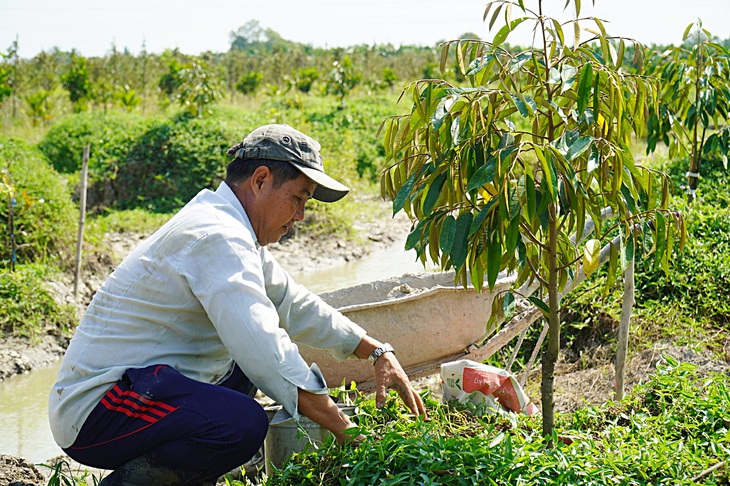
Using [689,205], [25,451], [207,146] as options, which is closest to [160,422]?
[25,451]

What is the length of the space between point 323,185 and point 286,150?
0.16 m

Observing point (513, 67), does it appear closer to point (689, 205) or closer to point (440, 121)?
point (440, 121)

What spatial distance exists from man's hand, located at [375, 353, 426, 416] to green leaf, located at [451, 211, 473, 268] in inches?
20.3

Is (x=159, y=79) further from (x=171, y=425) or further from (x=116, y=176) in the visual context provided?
(x=171, y=425)

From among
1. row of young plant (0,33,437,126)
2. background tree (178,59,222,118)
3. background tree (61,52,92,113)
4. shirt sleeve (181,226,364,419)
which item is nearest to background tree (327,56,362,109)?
row of young plant (0,33,437,126)

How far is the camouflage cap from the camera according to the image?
237 cm

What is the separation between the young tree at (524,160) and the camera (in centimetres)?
210

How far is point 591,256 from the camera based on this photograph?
2.27 metres

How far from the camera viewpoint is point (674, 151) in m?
4.71

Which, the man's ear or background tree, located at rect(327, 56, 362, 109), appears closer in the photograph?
the man's ear

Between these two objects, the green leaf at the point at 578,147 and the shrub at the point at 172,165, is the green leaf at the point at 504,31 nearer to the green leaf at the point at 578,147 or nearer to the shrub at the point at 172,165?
the green leaf at the point at 578,147

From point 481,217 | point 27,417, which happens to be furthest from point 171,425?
point 27,417

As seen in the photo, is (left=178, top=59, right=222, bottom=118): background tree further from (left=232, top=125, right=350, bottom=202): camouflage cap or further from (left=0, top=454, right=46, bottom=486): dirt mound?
(left=232, top=125, right=350, bottom=202): camouflage cap

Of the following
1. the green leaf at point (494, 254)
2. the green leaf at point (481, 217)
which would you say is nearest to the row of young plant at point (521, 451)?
the green leaf at point (494, 254)
